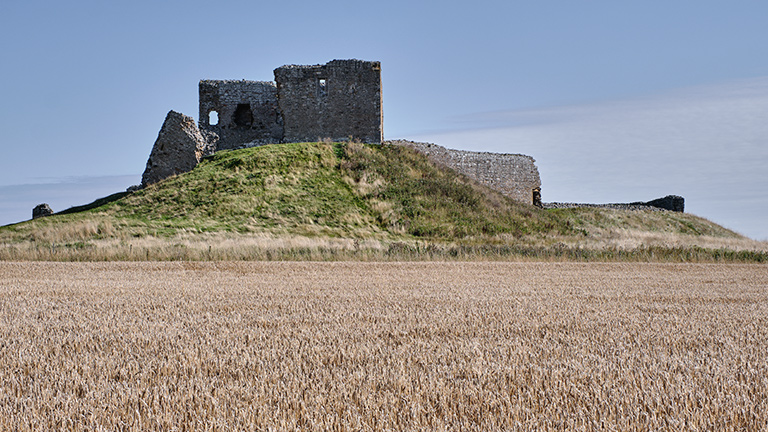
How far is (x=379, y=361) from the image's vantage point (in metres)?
3.31

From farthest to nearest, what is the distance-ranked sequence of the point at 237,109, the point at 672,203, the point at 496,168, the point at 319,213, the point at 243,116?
the point at 672,203 → the point at 243,116 → the point at 496,168 → the point at 237,109 → the point at 319,213

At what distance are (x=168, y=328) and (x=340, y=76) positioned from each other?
31022mm

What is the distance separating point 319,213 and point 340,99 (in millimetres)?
11776

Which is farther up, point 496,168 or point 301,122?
point 301,122

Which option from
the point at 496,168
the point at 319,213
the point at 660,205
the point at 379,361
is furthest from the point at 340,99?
the point at 379,361

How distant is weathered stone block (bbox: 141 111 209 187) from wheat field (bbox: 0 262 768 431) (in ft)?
72.0

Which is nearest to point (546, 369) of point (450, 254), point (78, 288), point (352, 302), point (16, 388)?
point (16, 388)

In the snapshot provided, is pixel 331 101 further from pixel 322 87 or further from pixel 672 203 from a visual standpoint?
pixel 672 203

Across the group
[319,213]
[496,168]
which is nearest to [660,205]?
[496,168]

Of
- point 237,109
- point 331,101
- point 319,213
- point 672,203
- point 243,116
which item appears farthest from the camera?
point 672,203

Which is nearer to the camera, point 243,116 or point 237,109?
point 237,109

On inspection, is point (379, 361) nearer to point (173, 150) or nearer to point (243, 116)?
point (173, 150)

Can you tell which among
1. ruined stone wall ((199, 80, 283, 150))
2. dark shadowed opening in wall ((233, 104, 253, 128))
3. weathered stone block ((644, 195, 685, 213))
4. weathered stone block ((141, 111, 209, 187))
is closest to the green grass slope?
weathered stone block ((141, 111, 209, 187))

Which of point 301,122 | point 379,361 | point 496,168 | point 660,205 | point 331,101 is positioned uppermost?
point 331,101
